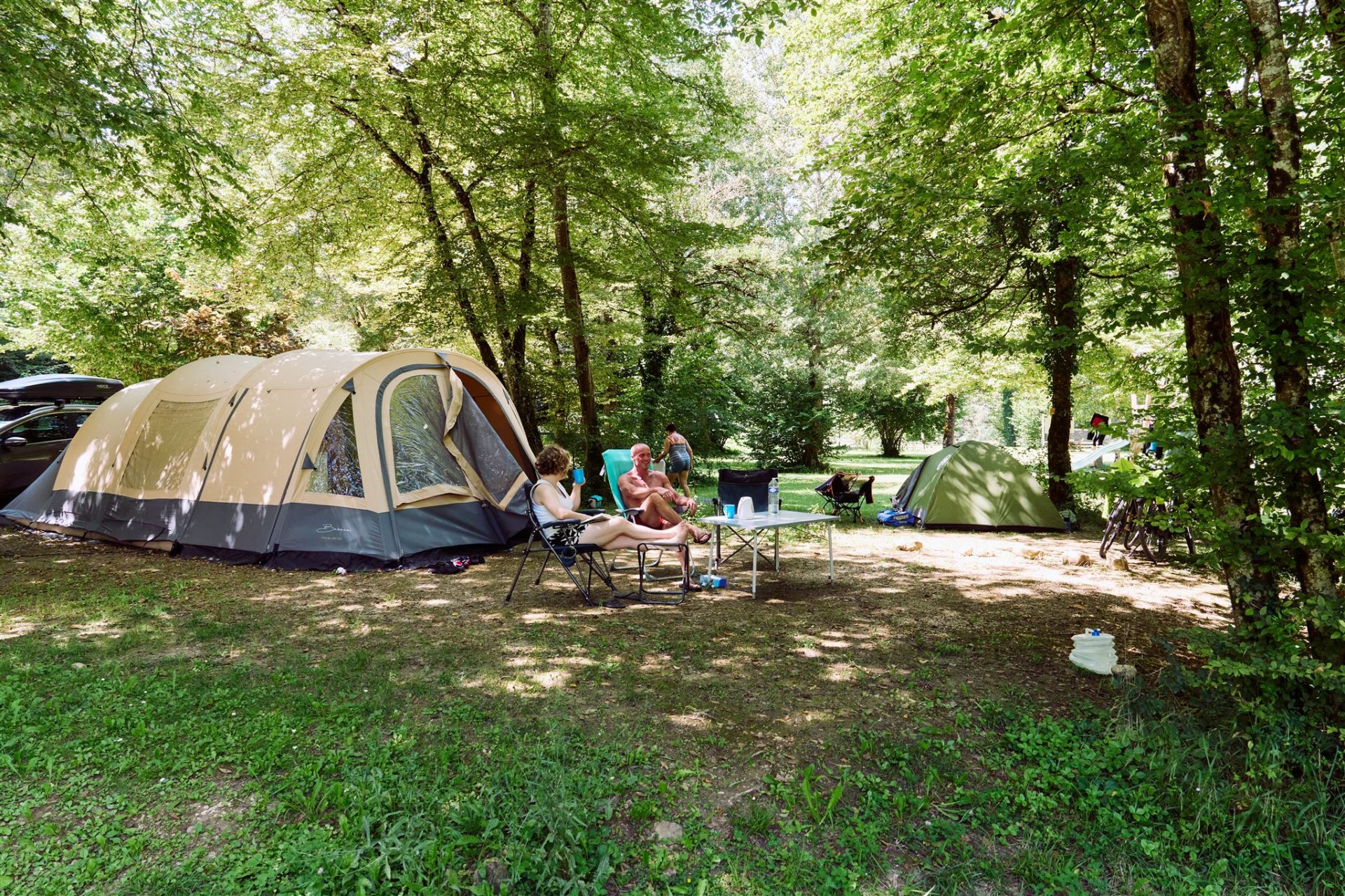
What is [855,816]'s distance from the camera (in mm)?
2533

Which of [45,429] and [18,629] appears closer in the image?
[18,629]

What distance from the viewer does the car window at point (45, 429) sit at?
888cm

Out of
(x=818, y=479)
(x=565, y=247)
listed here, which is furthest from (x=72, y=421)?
(x=818, y=479)

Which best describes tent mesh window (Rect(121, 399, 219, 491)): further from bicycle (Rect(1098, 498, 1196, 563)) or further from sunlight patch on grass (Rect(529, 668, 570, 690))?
bicycle (Rect(1098, 498, 1196, 563))

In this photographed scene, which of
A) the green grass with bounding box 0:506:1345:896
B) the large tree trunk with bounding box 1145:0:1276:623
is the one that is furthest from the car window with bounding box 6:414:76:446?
the large tree trunk with bounding box 1145:0:1276:623

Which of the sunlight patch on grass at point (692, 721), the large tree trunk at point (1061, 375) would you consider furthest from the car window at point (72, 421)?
the large tree trunk at point (1061, 375)

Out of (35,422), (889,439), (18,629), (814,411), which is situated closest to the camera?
(18,629)

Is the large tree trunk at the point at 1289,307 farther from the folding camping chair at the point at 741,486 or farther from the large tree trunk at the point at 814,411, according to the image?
the large tree trunk at the point at 814,411

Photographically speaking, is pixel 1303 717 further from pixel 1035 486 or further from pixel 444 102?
pixel 444 102

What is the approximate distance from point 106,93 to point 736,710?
6810mm

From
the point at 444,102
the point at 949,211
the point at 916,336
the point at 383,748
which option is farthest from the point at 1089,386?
the point at 383,748

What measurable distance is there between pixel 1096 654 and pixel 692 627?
2274 mm

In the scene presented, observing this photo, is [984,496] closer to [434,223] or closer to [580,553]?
[580,553]

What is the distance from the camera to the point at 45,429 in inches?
361
